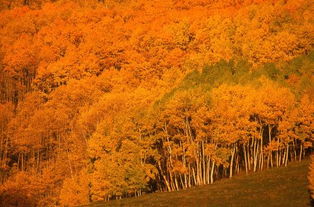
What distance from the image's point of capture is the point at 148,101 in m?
80.0

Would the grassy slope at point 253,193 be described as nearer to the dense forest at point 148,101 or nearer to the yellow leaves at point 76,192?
the dense forest at point 148,101

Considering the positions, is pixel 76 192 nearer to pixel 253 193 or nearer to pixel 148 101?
pixel 148 101

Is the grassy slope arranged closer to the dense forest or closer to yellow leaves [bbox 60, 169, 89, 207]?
the dense forest

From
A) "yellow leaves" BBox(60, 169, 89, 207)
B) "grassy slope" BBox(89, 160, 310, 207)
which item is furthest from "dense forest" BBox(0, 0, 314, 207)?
"grassy slope" BBox(89, 160, 310, 207)

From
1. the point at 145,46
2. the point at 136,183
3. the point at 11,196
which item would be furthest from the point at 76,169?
the point at 145,46

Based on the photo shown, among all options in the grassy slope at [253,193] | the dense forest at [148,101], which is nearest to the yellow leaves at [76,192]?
the dense forest at [148,101]

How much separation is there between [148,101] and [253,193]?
4298 cm

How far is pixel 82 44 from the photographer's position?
15438 centimetres

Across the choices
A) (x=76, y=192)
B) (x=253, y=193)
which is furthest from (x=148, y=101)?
(x=253, y=193)

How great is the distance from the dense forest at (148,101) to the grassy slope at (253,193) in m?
7.36

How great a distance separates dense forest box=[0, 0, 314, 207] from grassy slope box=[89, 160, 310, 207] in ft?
24.2

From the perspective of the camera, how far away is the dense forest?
189 feet

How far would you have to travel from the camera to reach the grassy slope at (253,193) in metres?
35.5

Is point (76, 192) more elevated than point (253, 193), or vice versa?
point (253, 193)
